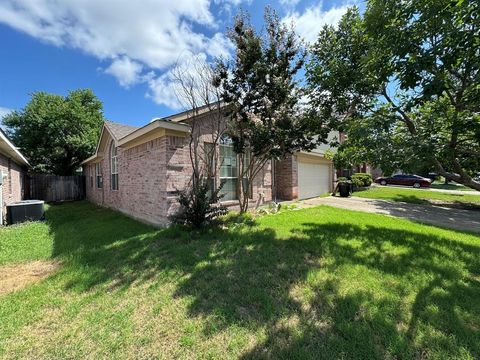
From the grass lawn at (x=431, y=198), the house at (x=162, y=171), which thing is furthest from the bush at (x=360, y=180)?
the house at (x=162, y=171)

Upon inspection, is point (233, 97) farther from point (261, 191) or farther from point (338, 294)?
point (338, 294)

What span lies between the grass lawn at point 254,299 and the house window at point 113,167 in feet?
20.8

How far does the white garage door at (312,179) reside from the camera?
46.9ft

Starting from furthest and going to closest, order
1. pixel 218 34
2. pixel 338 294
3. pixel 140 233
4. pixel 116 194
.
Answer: pixel 116 194
pixel 218 34
pixel 140 233
pixel 338 294

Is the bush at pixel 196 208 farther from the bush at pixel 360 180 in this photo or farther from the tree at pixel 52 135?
the tree at pixel 52 135

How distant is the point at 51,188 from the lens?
18297 mm

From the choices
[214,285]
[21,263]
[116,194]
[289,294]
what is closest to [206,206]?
[214,285]

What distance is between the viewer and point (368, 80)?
614cm

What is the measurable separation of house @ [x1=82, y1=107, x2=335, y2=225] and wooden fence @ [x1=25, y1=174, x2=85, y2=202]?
6521 millimetres

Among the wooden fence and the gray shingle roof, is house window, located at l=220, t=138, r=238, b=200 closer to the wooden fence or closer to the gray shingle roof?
the gray shingle roof

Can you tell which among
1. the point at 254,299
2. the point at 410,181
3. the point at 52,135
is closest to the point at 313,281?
the point at 254,299

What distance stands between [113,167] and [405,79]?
508 inches

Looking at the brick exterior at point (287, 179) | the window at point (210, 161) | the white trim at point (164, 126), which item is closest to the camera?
the white trim at point (164, 126)

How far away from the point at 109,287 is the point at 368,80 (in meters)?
7.43
